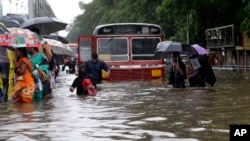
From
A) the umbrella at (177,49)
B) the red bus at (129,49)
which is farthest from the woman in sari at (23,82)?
the red bus at (129,49)

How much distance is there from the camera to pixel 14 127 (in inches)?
322

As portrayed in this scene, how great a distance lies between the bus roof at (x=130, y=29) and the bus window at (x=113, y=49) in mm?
334

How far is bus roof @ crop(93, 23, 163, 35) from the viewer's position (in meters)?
20.8

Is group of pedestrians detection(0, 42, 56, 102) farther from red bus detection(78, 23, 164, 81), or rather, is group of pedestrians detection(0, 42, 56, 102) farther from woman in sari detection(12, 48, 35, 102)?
red bus detection(78, 23, 164, 81)

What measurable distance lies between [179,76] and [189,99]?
12.1ft

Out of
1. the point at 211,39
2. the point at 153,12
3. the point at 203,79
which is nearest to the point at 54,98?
the point at 203,79

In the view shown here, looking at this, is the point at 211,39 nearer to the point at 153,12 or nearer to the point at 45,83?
the point at 153,12

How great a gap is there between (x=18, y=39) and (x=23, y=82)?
1.06 meters

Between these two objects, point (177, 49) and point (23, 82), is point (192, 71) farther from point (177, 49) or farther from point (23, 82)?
point (23, 82)

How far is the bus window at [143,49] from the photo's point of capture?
20828 mm

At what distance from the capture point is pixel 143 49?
21.0m

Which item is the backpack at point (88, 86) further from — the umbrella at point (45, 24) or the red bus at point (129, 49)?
the red bus at point (129, 49)

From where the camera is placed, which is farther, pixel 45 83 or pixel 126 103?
pixel 45 83

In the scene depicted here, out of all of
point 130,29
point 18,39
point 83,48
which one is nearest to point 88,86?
point 18,39
